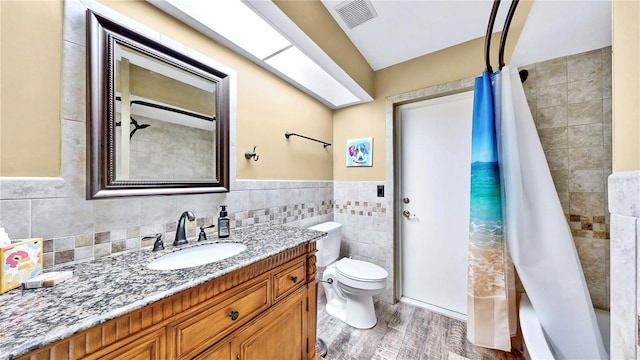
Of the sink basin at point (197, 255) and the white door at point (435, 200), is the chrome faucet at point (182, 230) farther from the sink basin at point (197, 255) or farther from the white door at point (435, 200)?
the white door at point (435, 200)

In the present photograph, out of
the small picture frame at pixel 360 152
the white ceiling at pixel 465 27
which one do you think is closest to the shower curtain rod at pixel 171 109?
the white ceiling at pixel 465 27

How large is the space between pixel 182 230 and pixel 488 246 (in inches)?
68.9

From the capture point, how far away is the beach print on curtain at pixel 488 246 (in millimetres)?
1283

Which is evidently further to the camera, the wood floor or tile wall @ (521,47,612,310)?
the wood floor

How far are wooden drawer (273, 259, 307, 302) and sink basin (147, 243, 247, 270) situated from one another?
231mm

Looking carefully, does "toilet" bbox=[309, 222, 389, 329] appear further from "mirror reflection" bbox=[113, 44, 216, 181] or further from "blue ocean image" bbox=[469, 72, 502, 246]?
"mirror reflection" bbox=[113, 44, 216, 181]

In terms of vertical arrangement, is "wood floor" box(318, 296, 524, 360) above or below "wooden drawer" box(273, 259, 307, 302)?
below

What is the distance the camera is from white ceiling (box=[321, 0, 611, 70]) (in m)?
1.18

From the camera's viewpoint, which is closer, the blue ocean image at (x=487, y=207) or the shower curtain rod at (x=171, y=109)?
the shower curtain rod at (x=171, y=109)

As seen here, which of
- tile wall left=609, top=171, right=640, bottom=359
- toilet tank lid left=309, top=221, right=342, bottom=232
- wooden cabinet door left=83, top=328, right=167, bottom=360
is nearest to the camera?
tile wall left=609, top=171, right=640, bottom=359

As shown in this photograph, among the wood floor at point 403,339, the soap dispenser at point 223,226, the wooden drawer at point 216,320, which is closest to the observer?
the wooden drawer at point 216,320

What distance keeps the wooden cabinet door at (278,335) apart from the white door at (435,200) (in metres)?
1.38

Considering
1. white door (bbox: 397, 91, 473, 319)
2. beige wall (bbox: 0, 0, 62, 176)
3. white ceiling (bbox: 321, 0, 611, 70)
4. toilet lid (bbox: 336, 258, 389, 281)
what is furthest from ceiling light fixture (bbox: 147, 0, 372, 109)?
toilet lid (bbox: 336, 258, 389, 281)

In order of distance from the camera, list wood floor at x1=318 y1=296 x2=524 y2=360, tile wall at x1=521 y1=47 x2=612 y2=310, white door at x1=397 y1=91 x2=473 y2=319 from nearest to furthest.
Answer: tile wall at x1=521 y1=47 x2=612 y2=310 → wood floor at x1=318 y1=296 x2=524 y2=360 → white door at x1=397 y1=91 x2=473 y2=319
